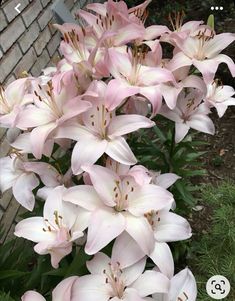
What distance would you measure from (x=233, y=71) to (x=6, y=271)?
768 mm

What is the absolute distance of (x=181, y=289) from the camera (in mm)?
976

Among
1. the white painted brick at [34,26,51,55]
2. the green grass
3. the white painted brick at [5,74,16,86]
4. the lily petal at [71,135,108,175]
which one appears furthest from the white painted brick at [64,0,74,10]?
the lily petal at [71,135,108,175]

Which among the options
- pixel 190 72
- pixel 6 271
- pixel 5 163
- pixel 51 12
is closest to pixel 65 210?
pixel 5 163

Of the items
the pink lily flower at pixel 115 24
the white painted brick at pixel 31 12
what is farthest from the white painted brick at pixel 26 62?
the pink lily flower at pixel 115 24

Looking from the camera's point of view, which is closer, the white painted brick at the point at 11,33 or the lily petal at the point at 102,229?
the lily petal at the point at 102,229

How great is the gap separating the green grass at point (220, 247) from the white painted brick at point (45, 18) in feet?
3.94

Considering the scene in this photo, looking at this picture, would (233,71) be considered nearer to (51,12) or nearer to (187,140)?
(187,140)

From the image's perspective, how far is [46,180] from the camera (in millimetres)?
1113

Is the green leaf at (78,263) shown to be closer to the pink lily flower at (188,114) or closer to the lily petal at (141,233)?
the lily petal at (141,233)

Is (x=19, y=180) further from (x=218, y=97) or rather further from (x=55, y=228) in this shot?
(x=218, y=97)

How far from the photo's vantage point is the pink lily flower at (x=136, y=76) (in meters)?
1.03

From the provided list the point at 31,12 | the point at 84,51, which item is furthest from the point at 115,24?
the point at 31,12

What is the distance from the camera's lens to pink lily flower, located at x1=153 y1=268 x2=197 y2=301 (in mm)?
964

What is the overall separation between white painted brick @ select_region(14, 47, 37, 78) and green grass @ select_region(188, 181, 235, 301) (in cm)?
92
